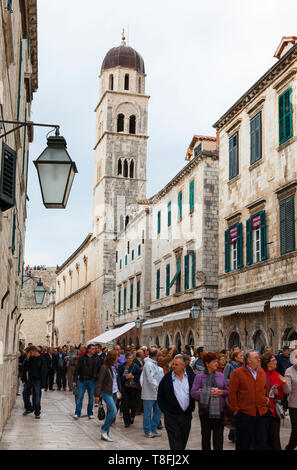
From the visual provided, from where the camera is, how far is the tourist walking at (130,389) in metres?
14.0

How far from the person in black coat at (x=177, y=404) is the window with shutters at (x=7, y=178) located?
3.23m

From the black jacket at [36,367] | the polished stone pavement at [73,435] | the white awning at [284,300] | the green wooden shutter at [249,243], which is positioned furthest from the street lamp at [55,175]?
the green wooden shutter at [249,243]

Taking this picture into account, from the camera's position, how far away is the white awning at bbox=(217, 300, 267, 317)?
19891 millimetres

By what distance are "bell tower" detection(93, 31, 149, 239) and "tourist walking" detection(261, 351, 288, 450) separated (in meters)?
45.1

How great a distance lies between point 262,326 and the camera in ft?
66.9

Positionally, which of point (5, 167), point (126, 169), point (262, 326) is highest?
point (126, 169)

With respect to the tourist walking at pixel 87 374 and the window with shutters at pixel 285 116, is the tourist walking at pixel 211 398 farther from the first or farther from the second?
the window with shutters at pixel 285 116

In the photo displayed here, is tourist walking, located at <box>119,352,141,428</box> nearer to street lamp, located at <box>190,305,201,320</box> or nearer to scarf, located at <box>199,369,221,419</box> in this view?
scarf, located at <box>199,369,221,419</box>

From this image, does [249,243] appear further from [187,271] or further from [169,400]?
[169,400]

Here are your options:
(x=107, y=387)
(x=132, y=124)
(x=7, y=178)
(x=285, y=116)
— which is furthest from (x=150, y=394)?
(x=132, y=124)
